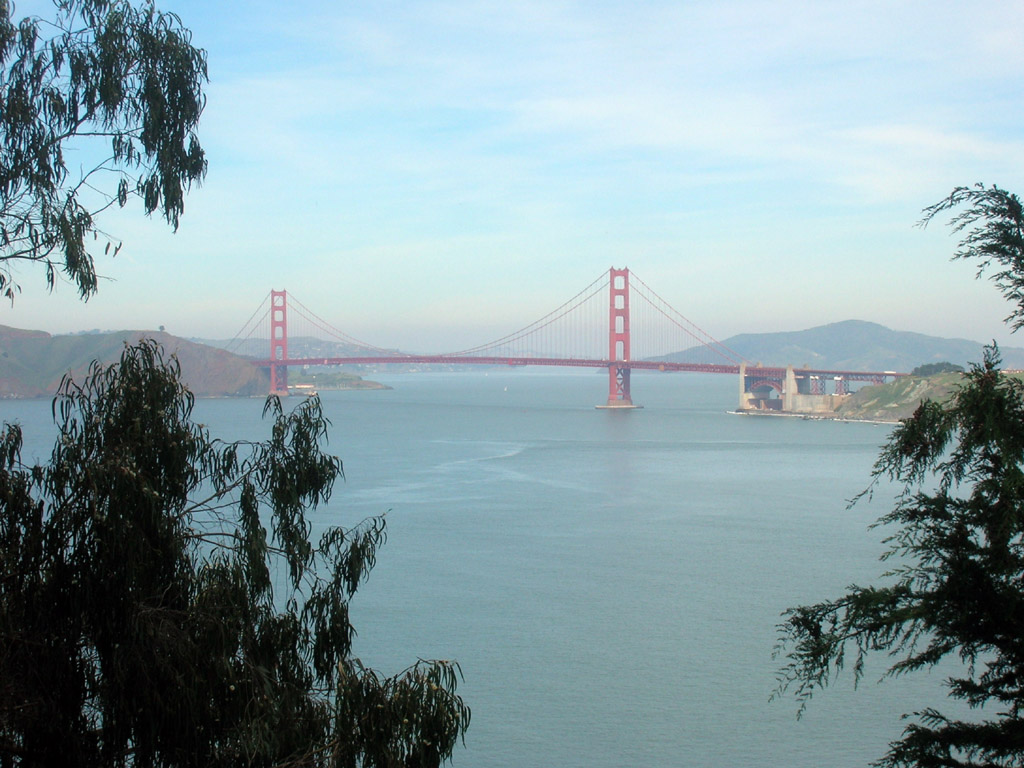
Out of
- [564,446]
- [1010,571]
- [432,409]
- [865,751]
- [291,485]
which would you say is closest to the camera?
[1010,571]

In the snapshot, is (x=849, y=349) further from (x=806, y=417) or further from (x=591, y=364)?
(x=591, y=364)

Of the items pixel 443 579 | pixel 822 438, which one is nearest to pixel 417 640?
pixel 443 579

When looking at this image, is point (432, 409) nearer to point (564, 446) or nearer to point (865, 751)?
point (564, 446)

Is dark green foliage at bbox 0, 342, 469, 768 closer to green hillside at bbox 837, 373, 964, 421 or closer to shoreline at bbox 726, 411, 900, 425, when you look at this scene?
shoreline at bbox 726, 411, 900, 425

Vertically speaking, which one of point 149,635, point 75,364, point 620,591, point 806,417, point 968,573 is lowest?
point 620,591

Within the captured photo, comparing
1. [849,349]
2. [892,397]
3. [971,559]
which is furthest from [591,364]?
[849,349]

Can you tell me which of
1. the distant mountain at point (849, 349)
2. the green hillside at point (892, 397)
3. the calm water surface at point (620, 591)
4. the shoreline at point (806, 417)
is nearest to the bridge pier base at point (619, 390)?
the shoreline at point (806, 417)

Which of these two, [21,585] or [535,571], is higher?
[21,585]
